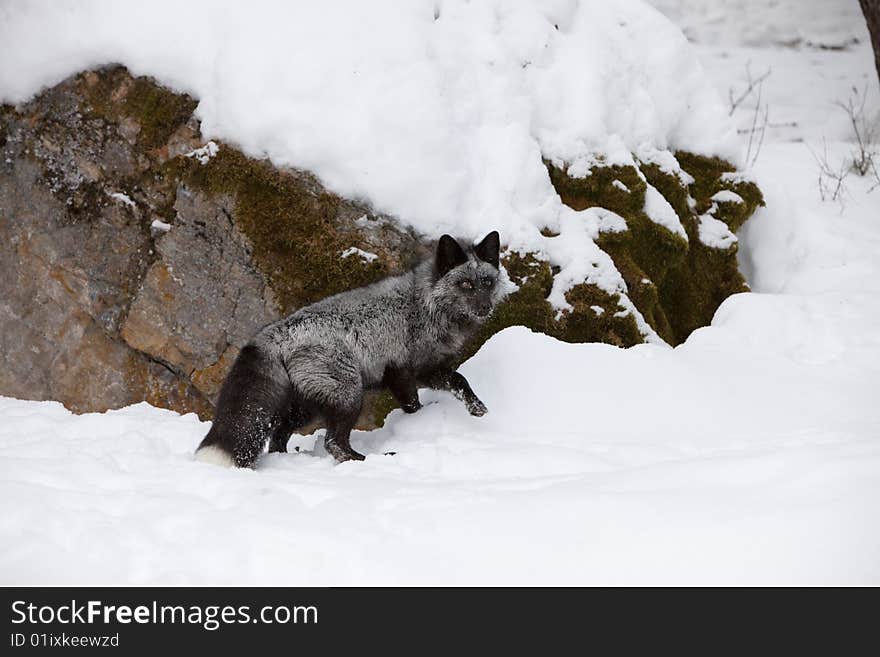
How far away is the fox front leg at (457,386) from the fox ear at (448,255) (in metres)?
0.72

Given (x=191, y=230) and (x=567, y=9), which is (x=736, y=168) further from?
(x=191, y=230)

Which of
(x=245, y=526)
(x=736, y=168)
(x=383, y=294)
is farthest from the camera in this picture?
(x=736, y=168)

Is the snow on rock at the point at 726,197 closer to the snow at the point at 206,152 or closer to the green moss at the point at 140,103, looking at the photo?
the snow at the point at 206,152

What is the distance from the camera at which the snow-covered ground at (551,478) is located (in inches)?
124

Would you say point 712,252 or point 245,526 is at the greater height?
point 712,252

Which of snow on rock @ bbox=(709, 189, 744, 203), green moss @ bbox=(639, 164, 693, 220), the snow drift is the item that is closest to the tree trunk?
snow on rock @ bbox=(709, 189, 744, 203)

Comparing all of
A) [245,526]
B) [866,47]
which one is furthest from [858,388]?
[866,47]

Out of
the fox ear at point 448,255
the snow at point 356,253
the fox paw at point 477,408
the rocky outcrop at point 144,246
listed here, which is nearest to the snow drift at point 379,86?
the rocky outcrop at point 144,246

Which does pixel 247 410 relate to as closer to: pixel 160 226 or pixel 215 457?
pixel 215 457

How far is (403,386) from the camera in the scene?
5586mm

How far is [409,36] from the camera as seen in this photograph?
21.6ft

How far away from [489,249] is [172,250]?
2571 millimetres

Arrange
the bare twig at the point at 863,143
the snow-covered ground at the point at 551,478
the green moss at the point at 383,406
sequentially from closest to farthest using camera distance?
the snow-covered ground at the point at 551,478 < the green moss at the point at 383,406 < the bare twig at the point at 863,143
